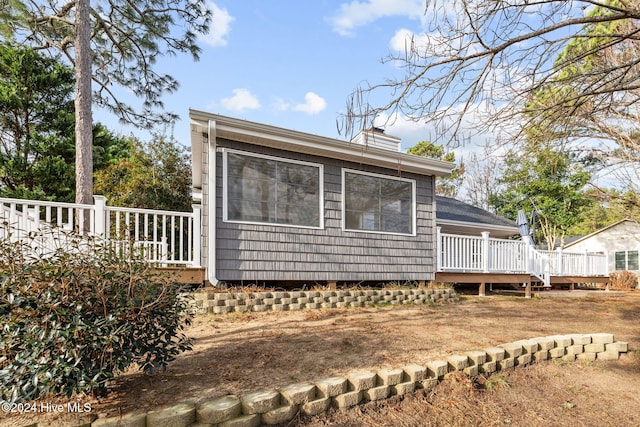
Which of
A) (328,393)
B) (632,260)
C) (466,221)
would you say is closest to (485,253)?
(466,221)

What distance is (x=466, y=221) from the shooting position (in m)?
11.7

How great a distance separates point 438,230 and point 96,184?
10.4 metres

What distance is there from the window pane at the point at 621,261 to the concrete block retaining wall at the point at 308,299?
1493 cm

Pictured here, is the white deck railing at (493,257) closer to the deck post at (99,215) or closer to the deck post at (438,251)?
the deck post at (438,251)

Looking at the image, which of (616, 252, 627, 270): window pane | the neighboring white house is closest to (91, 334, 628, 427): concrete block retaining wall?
the neighboring white house

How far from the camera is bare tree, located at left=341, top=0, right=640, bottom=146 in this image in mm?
3000

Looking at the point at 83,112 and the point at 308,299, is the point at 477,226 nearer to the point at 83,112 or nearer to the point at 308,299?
the point at 308,299

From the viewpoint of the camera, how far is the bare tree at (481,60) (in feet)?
9.84

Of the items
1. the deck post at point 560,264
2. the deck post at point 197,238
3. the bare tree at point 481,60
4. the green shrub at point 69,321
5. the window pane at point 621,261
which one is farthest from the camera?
the window pane at point 621,261

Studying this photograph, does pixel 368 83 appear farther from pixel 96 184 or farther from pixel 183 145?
pixel 96 184

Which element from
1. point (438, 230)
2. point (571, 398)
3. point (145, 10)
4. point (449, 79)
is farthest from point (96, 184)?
point (571, 398)

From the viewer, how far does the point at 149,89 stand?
10078 mm

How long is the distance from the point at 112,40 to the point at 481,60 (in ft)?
30.2

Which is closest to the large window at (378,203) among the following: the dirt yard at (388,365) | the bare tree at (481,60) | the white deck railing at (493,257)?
the white deck railing at (493,257)
